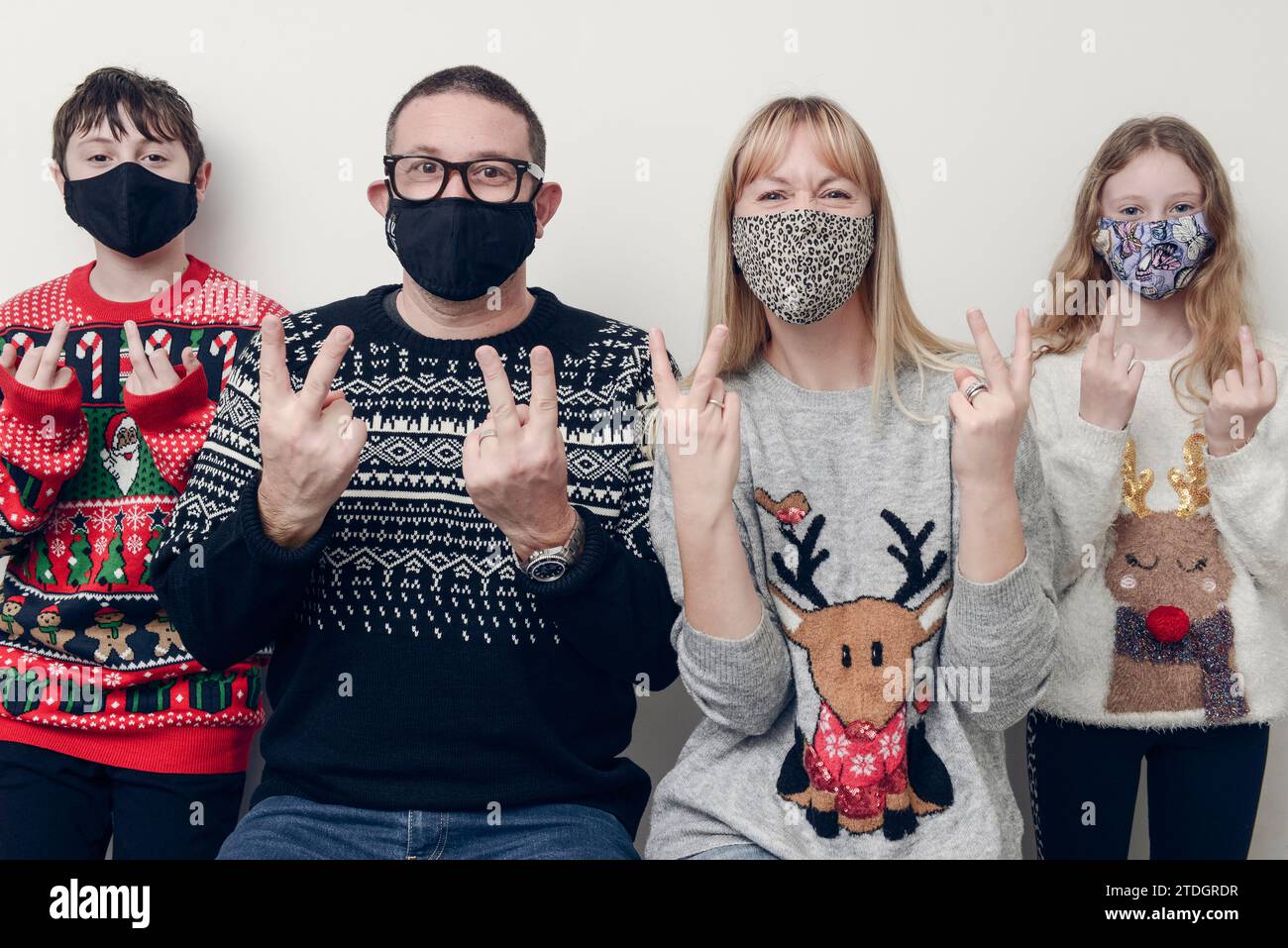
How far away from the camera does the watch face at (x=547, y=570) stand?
1581 mm

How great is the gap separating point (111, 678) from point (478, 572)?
0.64 m

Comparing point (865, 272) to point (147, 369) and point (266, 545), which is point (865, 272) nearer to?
point (266, 545)

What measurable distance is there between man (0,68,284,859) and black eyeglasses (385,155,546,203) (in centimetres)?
45

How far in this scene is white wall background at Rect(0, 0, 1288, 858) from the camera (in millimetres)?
2186

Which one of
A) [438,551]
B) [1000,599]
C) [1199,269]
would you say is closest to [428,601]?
[438,551]

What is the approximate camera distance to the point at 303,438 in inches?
60.7

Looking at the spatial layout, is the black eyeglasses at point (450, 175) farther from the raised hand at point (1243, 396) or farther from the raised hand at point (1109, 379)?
the raised hand at point (1243, 396)

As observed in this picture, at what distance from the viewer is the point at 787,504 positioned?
5.48 ft

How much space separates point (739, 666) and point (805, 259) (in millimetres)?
545

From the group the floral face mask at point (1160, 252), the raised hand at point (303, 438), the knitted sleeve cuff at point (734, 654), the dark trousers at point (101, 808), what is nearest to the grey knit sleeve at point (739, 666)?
the knitted sleeve cuff at point (734, 654)

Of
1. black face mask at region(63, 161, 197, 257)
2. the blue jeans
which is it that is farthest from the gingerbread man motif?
black face mask at region(63, 161, 197, 257)

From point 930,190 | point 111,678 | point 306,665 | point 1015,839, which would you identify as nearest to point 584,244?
point 930,190
